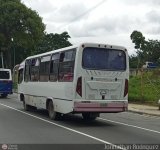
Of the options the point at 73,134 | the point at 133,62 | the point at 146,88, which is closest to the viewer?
the point at 73,134

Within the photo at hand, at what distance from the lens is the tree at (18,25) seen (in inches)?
2640

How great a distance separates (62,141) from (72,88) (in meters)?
4.63

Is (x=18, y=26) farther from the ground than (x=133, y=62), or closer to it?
farther from the ground

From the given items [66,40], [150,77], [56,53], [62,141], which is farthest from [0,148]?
[66,40]

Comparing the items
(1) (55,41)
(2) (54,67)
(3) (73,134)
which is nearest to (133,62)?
(1) (55,41)

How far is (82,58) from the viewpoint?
717 inches

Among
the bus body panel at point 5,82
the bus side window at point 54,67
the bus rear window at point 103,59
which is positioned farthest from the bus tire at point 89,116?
the bus body panel at point 5,82

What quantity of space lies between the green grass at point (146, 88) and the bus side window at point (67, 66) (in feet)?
43.2

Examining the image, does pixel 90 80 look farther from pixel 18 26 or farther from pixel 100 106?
pixel 18 26

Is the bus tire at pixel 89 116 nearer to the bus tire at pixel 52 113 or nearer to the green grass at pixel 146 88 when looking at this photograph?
the bus tire at pixel 52 113

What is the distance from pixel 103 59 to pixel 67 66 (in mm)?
1437

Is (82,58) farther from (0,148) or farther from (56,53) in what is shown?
(0,148)

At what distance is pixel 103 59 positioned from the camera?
18656 mm

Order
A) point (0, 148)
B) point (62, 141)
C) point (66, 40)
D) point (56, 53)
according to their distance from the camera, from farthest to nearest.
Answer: point (66, 40), point (56, 53), point (62, 141), point (0, 148)
